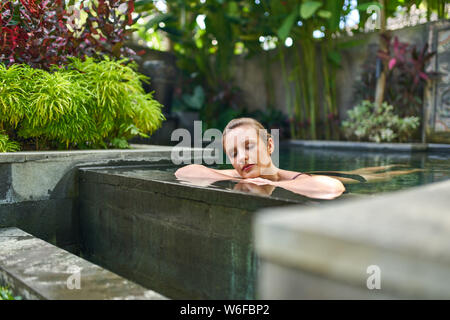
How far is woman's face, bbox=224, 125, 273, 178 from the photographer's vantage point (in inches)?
100

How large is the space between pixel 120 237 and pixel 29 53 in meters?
2.06

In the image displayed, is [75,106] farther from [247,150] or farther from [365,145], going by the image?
[365,145]

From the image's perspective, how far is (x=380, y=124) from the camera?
25.7 ft

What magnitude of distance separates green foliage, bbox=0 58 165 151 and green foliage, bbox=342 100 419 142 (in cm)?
515

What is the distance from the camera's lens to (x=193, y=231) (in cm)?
206

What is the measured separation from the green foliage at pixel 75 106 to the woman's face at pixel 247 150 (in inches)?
57.3

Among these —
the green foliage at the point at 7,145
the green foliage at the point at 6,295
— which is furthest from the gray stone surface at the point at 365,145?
the green foliage at the point at 6,295

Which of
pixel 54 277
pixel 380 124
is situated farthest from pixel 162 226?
pixel 380 124

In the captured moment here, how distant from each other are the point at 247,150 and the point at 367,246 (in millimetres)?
1941

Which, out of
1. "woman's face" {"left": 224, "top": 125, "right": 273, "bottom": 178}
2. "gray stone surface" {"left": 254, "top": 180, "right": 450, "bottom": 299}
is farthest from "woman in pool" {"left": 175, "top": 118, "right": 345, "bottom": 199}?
"gray stone surface" {"left": 254, "top": 180, "right": 450, "bottom": 299}

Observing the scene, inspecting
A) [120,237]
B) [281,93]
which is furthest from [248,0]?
[120,237]

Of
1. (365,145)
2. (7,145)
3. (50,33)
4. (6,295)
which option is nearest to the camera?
(6,295)

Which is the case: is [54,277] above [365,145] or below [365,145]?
below
